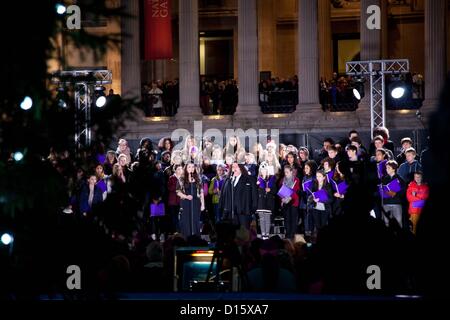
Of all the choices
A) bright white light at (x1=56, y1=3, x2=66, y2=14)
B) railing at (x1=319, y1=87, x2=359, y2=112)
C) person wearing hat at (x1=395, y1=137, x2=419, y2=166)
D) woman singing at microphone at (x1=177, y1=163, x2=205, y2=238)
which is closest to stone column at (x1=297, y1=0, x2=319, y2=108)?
railing at (x1=319, y1=87, x2=359, y2=112)

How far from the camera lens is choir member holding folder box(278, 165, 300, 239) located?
31266 millimetres

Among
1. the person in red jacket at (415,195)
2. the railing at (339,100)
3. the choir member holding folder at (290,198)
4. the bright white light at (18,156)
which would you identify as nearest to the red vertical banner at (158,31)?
the railing at (339,100)

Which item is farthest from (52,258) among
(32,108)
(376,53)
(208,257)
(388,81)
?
(376,53)

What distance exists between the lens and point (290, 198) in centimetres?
3138

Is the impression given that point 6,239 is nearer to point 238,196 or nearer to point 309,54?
point 238,196

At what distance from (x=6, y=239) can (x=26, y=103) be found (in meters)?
1.06

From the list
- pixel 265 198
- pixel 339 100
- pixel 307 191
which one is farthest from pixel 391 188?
pixel 339 100

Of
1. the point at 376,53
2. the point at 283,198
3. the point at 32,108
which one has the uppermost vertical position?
the point at 376,53

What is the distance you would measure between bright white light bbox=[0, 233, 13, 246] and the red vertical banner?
3665 cm

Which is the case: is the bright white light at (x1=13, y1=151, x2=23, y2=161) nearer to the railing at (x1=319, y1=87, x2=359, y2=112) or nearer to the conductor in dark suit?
the conductor in dark suit
